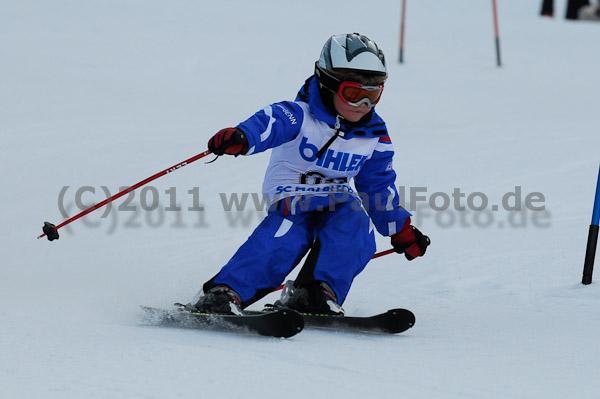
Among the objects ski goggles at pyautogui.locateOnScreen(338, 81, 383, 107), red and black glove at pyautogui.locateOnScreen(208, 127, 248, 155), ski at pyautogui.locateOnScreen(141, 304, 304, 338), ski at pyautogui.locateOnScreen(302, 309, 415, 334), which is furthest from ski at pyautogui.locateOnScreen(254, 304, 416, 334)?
ski goggles at pyautogui.locateOnScreen(338, 81, 383, 107)

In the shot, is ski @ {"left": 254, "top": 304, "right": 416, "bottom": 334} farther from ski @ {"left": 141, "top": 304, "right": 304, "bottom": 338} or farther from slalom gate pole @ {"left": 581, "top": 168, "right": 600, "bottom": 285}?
slalom gate pole @ {"left": 581, "top": 168, "right": 600, "bottom": 285}

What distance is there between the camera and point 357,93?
374cm

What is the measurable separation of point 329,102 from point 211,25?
30.9 ft

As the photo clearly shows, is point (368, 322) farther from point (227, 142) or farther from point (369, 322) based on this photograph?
point (227, 142)

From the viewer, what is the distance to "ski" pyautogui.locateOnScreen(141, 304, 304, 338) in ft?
10.5

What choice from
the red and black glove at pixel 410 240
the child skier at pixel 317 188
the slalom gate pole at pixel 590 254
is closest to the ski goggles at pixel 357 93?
the child skier at pixel 317 188

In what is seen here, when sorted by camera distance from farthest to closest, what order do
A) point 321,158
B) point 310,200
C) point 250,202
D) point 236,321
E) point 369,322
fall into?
point 250,202, point 310,200, point 321,158, point 369,322, point 236,321

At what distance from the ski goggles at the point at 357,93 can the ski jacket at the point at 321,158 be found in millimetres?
116

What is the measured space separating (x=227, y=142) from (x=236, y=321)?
0.72 m

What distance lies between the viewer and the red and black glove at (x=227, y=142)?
3408mm

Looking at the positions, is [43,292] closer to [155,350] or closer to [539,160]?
[155,350]

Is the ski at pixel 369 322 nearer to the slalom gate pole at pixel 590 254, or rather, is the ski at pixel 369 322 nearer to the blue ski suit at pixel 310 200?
the blue ski suit at pixel 310 200

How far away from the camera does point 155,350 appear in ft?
9.14

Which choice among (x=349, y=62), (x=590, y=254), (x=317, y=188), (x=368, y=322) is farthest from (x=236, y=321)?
(x=590, y=254)
